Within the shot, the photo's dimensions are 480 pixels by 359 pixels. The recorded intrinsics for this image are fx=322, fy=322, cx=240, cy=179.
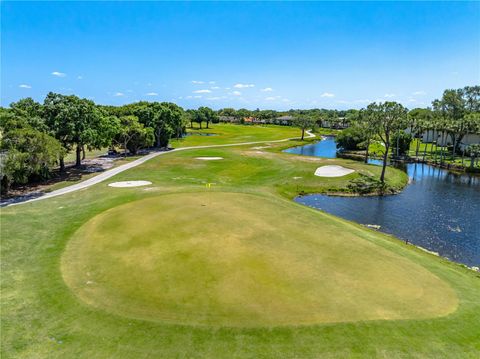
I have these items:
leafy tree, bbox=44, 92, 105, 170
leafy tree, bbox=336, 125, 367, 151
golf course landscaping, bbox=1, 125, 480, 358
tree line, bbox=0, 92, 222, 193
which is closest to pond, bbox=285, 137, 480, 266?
golf course landscaping, bbox=1, 125, 480, 358

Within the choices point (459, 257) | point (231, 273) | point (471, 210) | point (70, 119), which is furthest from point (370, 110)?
point (70, 119)

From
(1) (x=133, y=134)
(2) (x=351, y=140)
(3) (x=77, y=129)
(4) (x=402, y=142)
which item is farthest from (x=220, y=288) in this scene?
(2) (x=351, y=140)

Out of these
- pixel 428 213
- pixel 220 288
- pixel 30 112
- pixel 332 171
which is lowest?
pixel 428 213

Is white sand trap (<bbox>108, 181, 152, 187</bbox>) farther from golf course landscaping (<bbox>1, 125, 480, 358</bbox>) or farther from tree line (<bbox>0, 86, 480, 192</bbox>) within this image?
golf course landscaping (<bbox>1, 125, 480, 358</bbox>)

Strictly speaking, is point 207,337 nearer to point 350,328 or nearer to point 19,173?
point 350,328

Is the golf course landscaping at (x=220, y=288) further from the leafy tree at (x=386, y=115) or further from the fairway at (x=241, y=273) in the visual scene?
the leafy tree at (x=386, y=115)

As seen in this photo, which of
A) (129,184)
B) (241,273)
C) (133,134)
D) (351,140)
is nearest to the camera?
(241,273)

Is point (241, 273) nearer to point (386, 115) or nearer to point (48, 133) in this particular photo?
point (48, 133)
